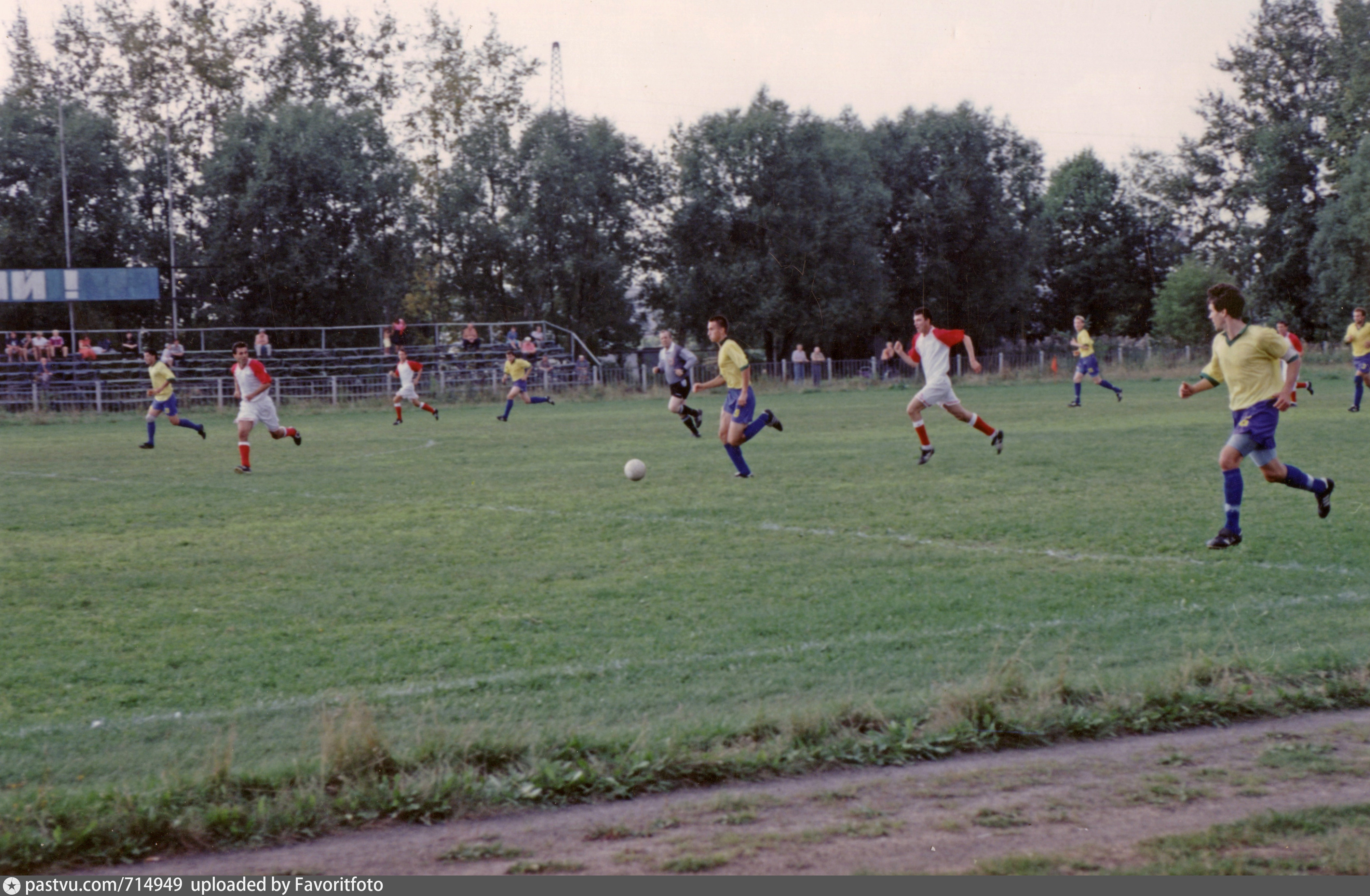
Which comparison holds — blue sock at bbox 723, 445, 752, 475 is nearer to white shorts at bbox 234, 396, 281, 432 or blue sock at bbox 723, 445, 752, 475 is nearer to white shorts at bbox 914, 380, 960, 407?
white shorts at bbox 914, 380, 960, 407

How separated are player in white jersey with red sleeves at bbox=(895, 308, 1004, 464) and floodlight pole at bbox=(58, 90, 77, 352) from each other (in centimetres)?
3104

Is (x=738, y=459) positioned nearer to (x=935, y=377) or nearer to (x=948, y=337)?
(x=935, y=377)

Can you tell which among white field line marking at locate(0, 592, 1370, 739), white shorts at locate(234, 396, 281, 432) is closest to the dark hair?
white field line marking at locate(0, 592, 1370, 739)

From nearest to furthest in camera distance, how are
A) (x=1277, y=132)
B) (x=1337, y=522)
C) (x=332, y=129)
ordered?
1. (x=1337, y=522)
2. (x=332, y=129)
3. (x=1277, y=132)

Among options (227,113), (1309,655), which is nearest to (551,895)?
(1309,655)

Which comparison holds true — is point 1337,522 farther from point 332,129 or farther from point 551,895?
point 332,129

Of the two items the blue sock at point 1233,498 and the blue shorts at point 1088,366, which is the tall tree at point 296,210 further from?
the blue sock at point 1233,498

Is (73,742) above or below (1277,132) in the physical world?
below

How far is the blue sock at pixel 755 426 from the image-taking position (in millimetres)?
14758

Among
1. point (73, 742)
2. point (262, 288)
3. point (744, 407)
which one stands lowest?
point (73, 742)

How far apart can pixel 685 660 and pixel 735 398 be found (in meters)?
9.00

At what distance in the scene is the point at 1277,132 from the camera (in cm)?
5825

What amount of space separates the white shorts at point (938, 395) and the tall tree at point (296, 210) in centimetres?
3477

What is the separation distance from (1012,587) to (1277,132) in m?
59.4
